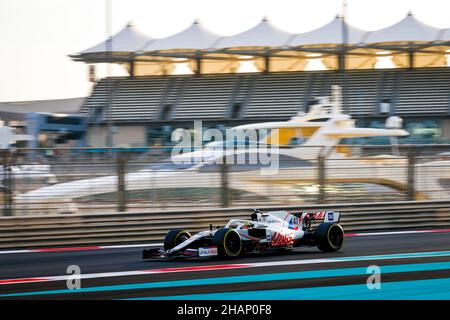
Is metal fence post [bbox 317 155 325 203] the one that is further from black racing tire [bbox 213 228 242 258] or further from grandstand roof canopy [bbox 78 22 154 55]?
grandstand roof canopy [bbox 78 22 154 55]

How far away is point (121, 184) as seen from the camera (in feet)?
43.3

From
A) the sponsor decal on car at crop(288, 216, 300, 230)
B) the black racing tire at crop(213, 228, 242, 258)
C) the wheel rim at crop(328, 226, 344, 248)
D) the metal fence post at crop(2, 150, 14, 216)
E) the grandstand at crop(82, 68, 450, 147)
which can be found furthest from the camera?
the grandstand at crop(82, 68, 450, 147)

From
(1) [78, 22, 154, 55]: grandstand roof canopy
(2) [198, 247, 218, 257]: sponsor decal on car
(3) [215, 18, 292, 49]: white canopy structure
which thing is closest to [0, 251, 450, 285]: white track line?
(2) [198, 247, 218, 257]: sponsor decal on car

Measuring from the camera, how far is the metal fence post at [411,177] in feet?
49.8

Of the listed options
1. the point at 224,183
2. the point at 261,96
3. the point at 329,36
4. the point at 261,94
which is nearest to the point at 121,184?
the point at 224,183

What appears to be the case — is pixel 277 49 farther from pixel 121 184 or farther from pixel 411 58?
pixel 121 184

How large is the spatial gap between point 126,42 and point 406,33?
667 inches

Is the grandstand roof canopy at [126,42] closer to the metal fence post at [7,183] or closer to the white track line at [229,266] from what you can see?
the metal fence post at [7,183]

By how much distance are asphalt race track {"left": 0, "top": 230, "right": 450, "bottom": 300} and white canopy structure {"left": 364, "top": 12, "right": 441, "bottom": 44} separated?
3606cm

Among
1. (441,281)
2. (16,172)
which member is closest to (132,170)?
(16,172)

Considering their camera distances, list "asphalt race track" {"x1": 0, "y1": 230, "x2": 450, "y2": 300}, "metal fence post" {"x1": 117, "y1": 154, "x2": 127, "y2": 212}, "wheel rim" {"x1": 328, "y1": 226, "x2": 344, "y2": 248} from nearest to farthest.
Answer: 1. "asphalt race track" {"x1": 0, "y1": 230, "x2": 450, "y2": 300}
2. "wheel rim" {"x1": 328, "y1": 226, "x2": 344, "y2": 248}
3. "metal fence post" {"x1": 117, "y1": 154, "x2": 127, "y2": 212}

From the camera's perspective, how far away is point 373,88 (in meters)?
45.0

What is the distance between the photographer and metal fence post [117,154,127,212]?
13070 mm
